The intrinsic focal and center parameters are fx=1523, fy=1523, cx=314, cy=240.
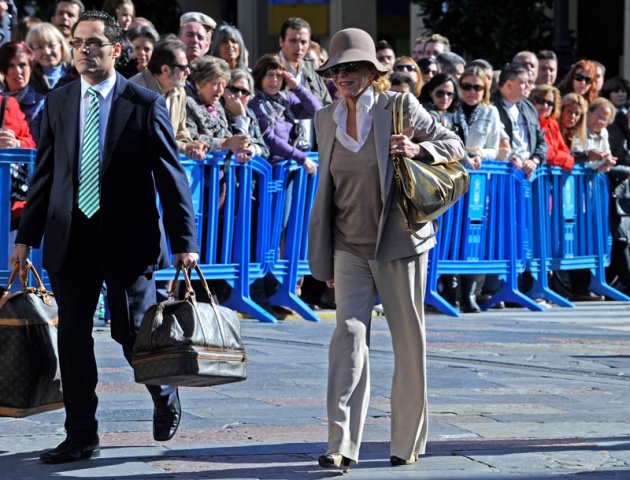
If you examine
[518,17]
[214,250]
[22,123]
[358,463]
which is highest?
[518,17]

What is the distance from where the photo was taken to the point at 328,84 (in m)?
13.9

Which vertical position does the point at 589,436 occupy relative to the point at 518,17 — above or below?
below

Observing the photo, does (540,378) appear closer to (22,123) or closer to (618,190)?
(22,123)

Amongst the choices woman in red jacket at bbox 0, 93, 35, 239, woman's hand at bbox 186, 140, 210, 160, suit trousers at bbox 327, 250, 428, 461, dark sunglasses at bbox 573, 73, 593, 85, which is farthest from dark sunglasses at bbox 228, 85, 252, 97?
suit trousers at bbox 327, 250, 428, 461

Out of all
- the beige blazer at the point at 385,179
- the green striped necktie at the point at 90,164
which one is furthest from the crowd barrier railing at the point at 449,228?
the beige blazer at the point at 385,179

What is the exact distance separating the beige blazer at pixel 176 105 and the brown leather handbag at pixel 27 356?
4532 millimetres

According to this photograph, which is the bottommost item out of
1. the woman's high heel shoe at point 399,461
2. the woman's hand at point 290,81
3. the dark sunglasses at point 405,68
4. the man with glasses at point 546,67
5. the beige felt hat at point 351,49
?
the woman's high heel shoe at point 399,461

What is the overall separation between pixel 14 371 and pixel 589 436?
264 cm

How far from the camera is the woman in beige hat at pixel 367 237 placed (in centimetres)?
635

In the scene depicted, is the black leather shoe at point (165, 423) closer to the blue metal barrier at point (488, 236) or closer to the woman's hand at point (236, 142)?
the woman's hand at point (236, 142)

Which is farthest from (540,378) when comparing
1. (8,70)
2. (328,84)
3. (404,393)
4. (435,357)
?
(328,84)

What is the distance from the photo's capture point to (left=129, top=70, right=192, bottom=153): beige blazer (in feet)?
36.5

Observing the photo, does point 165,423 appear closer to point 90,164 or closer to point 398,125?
point 90,164

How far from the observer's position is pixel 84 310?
6.42 m
